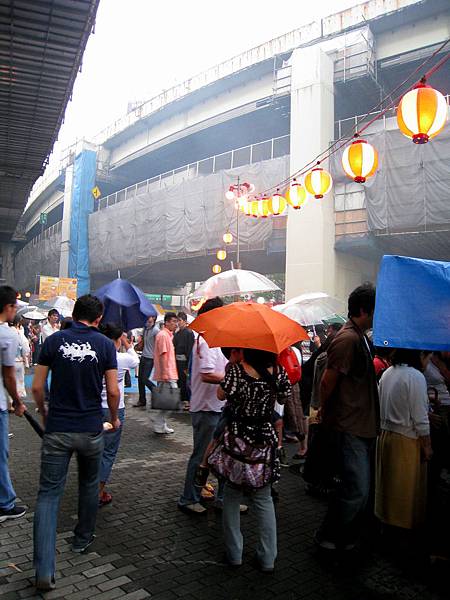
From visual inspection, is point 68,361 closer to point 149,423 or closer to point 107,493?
point 107,493

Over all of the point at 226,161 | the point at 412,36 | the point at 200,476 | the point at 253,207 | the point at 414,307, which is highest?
the point at 412,36

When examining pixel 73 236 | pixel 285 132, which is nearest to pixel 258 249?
pixel 285 132

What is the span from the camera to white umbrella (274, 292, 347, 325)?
709cm

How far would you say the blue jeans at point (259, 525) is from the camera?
298 cm

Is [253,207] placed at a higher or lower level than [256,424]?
higher

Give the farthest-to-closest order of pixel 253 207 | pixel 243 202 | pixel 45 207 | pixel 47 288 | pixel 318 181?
pixel 45 207 < pixel 47 288 < pixel 243 202 < pixel 253 207 < pixel 318 181

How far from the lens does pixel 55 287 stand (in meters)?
22.8

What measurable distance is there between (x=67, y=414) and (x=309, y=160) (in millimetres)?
15266

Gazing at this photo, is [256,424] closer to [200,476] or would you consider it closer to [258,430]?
[258,430]

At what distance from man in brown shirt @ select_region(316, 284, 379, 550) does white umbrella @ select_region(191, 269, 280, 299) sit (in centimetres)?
343

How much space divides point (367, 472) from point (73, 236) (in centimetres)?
2704

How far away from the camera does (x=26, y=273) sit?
3828 centimetres

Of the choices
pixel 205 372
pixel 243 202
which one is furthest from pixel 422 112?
pixel 243 202

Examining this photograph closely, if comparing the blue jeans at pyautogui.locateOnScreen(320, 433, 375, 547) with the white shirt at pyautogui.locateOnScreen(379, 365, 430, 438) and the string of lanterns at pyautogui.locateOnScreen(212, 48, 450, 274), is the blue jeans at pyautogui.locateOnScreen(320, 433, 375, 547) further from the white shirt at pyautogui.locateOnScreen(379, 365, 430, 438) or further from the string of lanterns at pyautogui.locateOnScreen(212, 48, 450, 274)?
the string of lanterns at pyautogui.locateOnScreen(212, 48, 450, 274)
